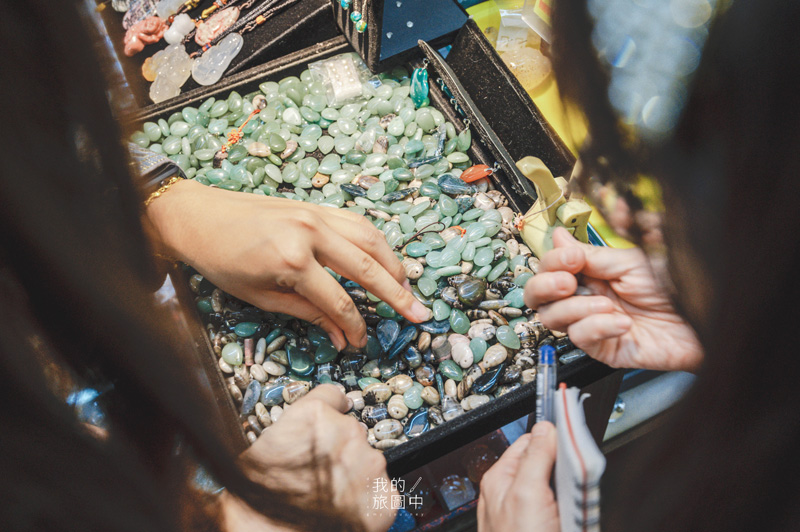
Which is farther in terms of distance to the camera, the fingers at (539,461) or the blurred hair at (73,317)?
the fingers at (539,461)

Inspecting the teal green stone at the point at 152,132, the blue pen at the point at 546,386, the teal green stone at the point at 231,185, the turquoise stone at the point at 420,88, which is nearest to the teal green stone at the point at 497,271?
the blue pen at the point at 546,386

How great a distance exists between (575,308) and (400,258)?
379 millimetres

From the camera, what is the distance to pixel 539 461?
23.3 inches

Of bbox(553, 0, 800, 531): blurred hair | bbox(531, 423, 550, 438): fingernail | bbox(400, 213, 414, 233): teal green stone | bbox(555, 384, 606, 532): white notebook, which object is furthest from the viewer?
bbox(400, 213, 414, 233): teal green stone

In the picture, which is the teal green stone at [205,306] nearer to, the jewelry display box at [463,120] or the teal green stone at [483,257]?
the jewelry display box at [463,120]

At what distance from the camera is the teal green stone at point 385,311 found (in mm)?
890

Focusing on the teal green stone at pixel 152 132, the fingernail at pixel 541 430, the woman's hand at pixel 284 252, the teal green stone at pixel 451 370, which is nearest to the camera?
the fingernail at pixel 541 430

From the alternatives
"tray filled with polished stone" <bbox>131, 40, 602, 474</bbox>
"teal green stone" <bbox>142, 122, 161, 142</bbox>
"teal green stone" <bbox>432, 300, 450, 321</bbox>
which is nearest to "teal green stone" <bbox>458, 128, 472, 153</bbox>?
"tray filled with polished stone" <bbox>131, 40, 602, 474</bbox>

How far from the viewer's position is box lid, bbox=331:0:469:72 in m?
1.05

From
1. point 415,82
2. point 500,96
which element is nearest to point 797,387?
point 500,96

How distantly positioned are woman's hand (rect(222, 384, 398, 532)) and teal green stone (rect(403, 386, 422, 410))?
130mm

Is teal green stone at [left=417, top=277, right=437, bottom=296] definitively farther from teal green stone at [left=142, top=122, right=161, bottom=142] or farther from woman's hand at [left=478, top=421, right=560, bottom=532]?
teal green stone at [left=142, top=122, right=161, bottom=142]

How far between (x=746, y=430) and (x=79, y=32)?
2.21ft

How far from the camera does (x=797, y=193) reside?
0.98ft
